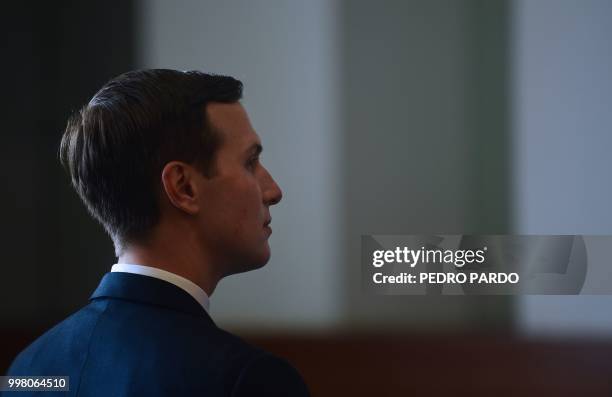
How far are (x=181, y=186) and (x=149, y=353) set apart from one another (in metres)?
0.17

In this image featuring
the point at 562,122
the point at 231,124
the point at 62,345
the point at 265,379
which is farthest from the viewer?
the point at 562,122

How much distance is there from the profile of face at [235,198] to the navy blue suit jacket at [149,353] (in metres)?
0.08

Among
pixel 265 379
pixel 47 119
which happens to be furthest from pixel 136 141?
pixel 47 119

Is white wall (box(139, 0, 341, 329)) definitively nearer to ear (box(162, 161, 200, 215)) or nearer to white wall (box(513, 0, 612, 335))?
white wall (box(513, 0, 612, 335))

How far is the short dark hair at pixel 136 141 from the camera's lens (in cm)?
75

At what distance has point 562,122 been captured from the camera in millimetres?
2141

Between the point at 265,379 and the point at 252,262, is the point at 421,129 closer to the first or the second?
the point at 252,262

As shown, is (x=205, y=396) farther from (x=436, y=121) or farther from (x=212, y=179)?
(x=436, y=121)

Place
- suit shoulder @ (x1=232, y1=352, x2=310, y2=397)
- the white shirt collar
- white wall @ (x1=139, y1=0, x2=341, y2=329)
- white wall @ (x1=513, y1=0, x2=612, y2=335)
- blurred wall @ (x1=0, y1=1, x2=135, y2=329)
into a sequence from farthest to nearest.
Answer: blurred wall @ (x1=0, y1=1, x2=135, y2=329), white wall @ (x1=139, y1=0, x2=341, y2=329), white wall @ (x1=513, y1=0, x2=612, y2=335), the white shirt collar, suit shoulder @ (x1=232, y1=352, x2=310, y2=397)

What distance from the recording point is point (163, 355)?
0.64 m

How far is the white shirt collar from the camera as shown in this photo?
0.72 m

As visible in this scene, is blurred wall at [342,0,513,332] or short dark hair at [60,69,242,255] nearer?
short dark hair at [60,69,242,255]

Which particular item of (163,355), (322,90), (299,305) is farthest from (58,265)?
(163,355)

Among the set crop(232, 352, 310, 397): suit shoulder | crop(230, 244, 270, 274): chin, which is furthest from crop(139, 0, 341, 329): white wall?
crop(232, 352, 310, 397): suit shoulder
